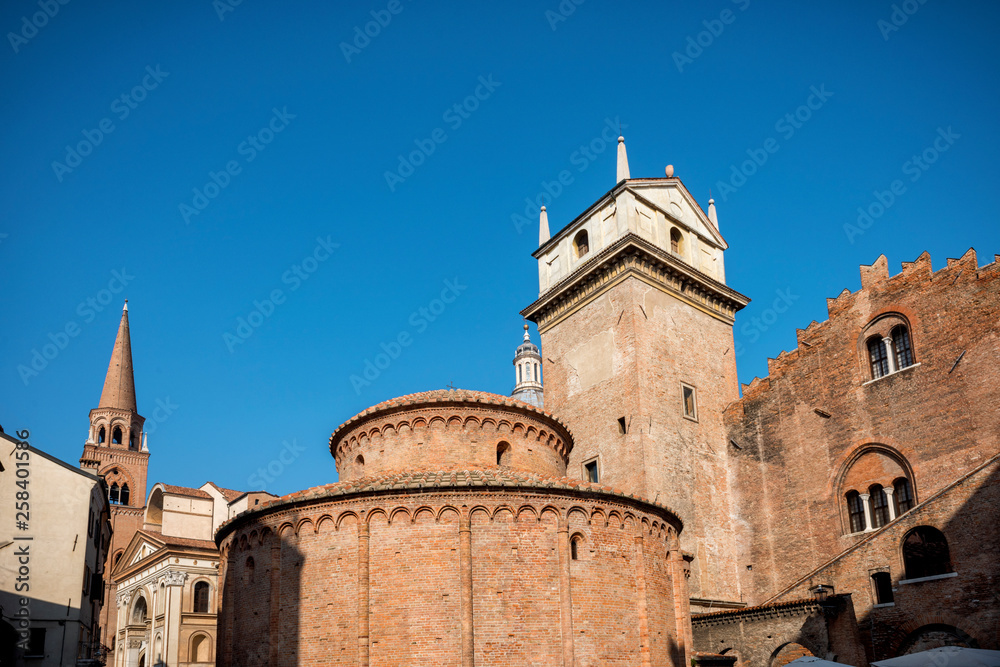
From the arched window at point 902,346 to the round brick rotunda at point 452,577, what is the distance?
10774 millimetres

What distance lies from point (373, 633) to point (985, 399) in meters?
18.2

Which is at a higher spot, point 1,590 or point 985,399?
point 985,399

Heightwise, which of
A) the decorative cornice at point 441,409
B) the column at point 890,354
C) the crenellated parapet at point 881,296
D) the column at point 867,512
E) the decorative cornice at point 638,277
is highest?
the decorative cornice at point 638,277

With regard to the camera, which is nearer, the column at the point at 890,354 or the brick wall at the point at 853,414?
the brick wall at the point at 853,414

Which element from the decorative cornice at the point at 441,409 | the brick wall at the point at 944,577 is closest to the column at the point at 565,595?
the decorative cornice at the point at 441,409

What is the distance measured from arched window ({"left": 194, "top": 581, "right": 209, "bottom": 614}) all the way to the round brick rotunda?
53.9 feet

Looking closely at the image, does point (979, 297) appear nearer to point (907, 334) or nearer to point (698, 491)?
point (907, 334)

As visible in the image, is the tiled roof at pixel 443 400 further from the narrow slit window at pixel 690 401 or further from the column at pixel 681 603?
the narrow slit window at pixel 690 401

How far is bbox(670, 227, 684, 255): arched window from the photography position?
32.7 metres

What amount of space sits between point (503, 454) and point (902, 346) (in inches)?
543

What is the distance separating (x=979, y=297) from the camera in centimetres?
2388

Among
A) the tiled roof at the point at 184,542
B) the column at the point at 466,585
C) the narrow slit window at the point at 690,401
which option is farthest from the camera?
the tiled roof at the point at 184,542

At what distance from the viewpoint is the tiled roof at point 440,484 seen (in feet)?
60.2

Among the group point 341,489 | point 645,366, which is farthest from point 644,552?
point 645,366
